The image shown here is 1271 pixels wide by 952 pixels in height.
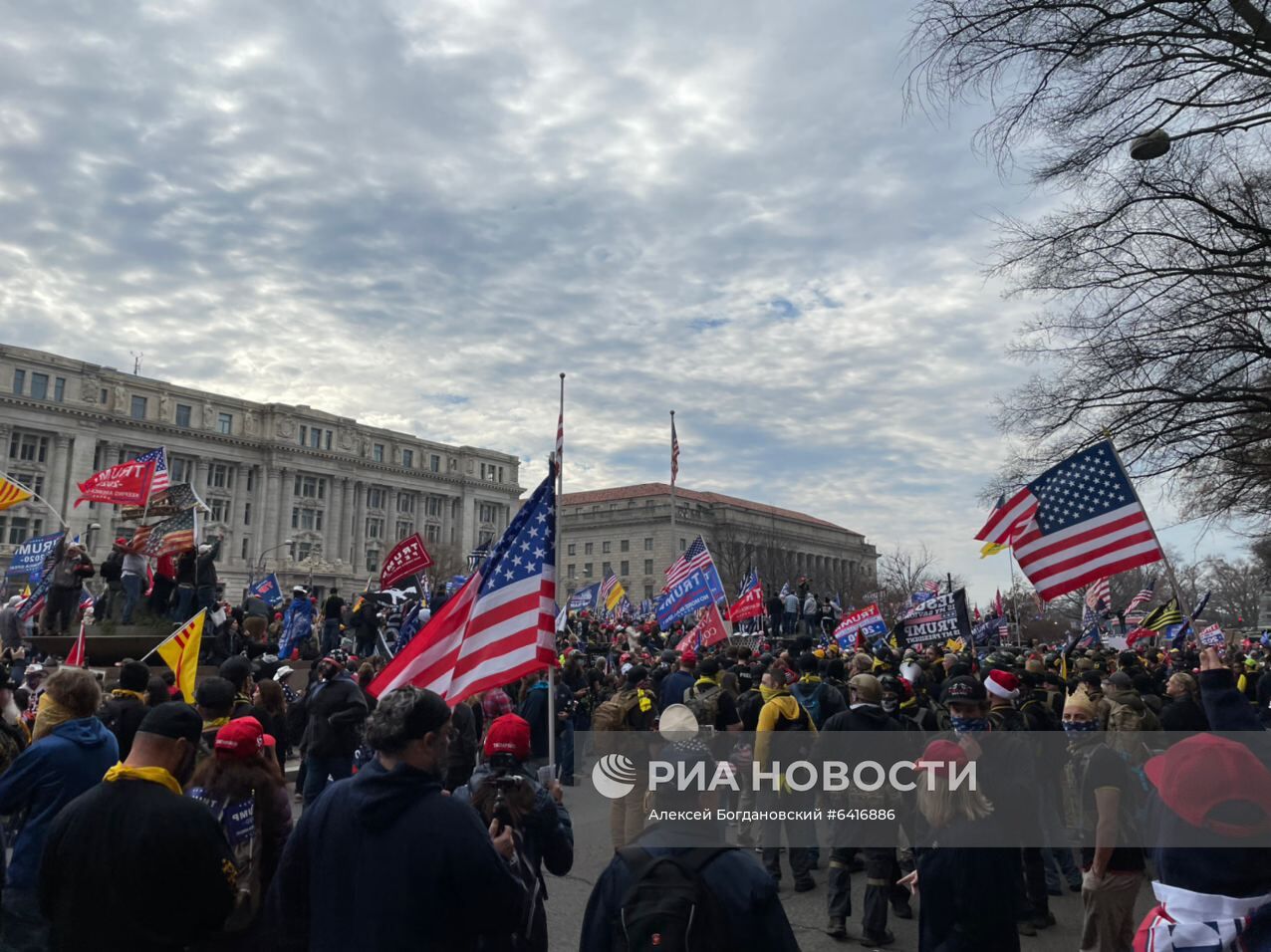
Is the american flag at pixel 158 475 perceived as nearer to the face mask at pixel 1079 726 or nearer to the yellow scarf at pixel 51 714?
the yellow scarf at pixel 51 714

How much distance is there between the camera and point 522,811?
12.7ft

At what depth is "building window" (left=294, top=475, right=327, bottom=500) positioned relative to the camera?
314 feet

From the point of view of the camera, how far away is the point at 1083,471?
880 cm

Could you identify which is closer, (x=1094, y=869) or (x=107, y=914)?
(x=107, y=914)

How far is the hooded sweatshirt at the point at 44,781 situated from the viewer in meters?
4.28

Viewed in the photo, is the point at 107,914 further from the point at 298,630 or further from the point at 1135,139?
the point at 298,630

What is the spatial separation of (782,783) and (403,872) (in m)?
6.05

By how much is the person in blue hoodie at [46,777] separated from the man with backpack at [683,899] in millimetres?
2847

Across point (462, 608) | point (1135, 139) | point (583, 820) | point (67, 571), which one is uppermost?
point (1135, 139)

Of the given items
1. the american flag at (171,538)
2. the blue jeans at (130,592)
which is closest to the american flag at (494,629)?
the american flag at (171,538)

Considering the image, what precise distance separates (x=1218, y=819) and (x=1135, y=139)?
346 inches

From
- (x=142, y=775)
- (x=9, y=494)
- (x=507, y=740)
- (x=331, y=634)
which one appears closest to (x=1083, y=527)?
(x=507, y=740)

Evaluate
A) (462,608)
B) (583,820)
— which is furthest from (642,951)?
(583,820)

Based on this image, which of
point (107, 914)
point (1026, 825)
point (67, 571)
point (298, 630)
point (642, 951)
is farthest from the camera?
point (298, 630)
